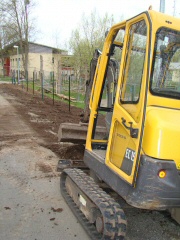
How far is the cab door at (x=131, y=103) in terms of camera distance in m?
2.89

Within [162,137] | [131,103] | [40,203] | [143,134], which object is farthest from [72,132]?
[162,137]

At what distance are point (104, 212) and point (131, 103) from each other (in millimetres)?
1225

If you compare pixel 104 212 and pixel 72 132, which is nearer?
pixel 104 212

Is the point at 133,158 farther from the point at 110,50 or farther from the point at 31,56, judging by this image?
the point at 31,56

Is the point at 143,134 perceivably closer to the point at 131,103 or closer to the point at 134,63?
the point at 131,103

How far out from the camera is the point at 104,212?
304cm

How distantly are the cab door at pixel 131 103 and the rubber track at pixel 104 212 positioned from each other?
1.19 feet

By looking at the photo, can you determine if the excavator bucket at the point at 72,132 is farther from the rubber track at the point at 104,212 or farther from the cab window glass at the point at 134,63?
the cab window glass at the point at 134,63

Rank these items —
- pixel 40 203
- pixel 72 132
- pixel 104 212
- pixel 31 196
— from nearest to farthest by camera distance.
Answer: pixel 104 212, pixel 40 203, pixel 31 196, pixel 72 132

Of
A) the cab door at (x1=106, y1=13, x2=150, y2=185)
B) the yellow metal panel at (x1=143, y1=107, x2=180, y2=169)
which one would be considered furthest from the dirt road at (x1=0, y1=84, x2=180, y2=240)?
the yellow metal panel at (x1=143, y1=107, x2=180, y2=169)

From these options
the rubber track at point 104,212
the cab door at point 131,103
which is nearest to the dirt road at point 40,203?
the rubber track at point 104,212

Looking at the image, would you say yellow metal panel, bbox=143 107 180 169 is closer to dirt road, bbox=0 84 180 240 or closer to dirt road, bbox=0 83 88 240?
dirt road, bbox=0 84 180 240

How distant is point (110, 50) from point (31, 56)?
52790mm

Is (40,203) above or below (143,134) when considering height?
below
